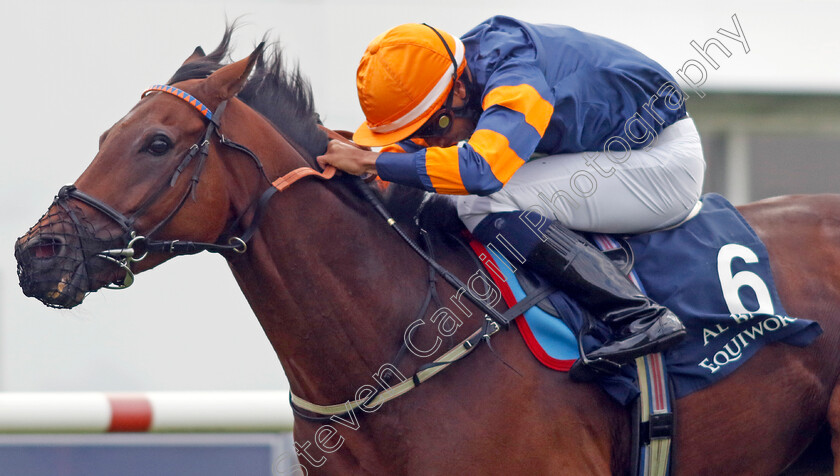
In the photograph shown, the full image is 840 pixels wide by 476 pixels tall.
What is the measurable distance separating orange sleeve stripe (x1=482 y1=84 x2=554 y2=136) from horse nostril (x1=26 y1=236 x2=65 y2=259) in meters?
1.14

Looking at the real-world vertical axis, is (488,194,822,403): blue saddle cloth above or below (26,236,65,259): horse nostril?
below

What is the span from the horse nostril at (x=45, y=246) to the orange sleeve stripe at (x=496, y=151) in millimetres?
1061

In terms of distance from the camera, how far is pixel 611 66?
9.21 ft

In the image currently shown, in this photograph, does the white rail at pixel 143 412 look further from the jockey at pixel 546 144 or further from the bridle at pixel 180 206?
the jockey at pixel 546 144

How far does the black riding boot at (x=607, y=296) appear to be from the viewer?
2535 millimetres

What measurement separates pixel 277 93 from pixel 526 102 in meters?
0.73

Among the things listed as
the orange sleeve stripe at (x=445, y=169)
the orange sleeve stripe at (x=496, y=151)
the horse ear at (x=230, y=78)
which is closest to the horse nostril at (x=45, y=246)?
the horse ear at (x=230, y=78)

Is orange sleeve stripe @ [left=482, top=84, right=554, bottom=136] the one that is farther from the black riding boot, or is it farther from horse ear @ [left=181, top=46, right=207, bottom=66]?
horse ear @ [left=181, top=46, right=207, bottom=66]

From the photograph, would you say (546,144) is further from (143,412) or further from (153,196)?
(143,412)

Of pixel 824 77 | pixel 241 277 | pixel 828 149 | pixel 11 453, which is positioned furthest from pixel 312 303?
pixel 828 149

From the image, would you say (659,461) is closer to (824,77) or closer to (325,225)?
(325,225)

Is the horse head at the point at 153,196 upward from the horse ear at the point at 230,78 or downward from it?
downward

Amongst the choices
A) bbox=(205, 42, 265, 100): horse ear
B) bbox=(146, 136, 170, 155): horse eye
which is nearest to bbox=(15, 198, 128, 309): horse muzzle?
bbox=(146, 136, 170, 155): horse eye

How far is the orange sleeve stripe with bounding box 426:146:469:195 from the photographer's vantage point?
2.46 metres
